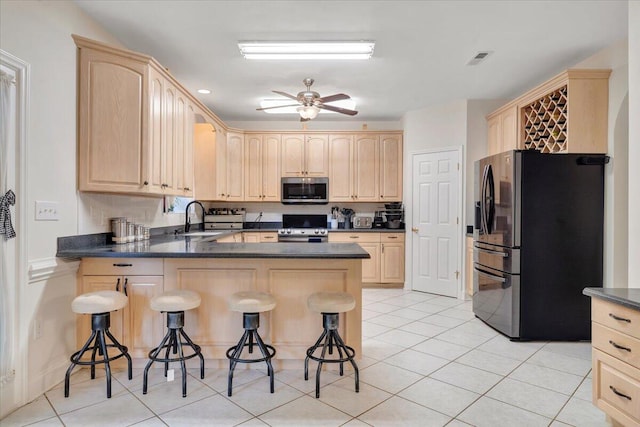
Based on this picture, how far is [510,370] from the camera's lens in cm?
273

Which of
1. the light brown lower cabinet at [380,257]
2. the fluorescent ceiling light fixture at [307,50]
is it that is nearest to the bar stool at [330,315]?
the fluorescent ceiling light fixture at [307,50]

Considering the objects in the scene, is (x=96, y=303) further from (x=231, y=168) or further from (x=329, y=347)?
(x=231, y=168)

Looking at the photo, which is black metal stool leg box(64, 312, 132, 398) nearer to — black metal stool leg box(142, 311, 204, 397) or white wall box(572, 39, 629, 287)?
black metal stool leg box(142, 311, 204, 397)

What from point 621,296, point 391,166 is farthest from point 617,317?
point 391,166

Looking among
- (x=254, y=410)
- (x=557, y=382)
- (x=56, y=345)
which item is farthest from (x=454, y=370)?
(x=56, y=345)

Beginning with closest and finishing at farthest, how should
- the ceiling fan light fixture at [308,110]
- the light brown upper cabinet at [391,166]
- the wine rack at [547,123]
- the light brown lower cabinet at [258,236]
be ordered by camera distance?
the wine rack at [547,123]
the ceiling fan light fixture at [308,110]
the light brown lower cabinet at [258,236]
the light brown upper cabinet at [391,166]

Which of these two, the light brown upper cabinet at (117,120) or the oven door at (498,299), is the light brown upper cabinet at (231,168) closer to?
the light brown upper cabinet at (117,120)

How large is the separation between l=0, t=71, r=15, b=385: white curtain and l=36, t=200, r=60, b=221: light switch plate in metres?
0.24

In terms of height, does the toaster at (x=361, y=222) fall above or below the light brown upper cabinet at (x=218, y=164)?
below

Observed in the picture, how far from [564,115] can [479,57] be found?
998mm

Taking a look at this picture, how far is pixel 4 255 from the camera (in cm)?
208

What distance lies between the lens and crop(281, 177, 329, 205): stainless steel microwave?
18.9ft

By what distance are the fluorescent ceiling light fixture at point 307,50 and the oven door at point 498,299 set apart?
2.51 meters

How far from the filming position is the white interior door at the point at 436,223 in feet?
16.3
